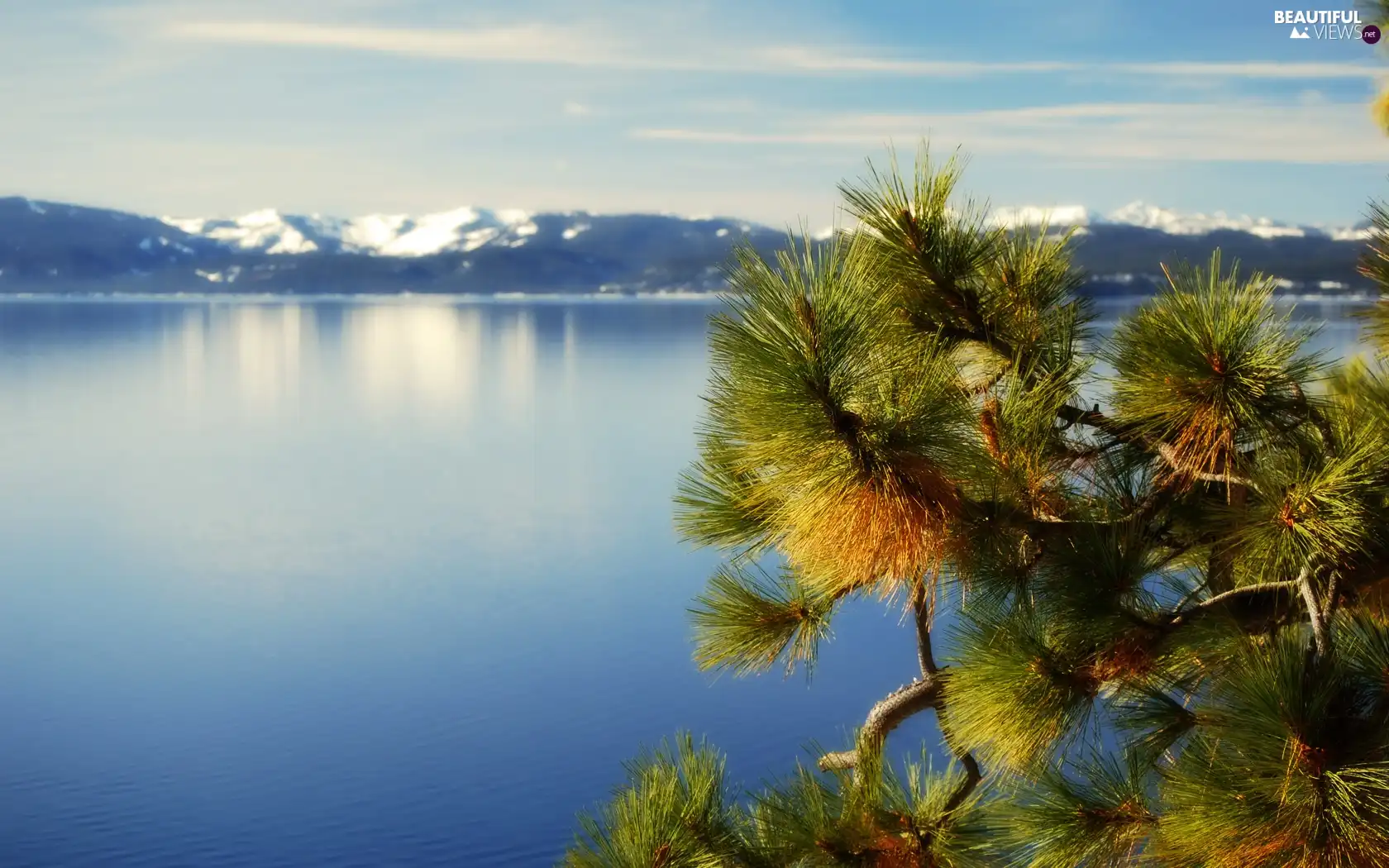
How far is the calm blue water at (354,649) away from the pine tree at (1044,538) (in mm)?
378

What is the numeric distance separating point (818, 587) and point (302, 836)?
8.98 metres

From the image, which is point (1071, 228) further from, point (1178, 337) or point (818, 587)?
point (818, 587)

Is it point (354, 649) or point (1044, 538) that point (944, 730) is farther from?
point (354, 649)

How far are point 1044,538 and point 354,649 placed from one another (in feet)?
40.2

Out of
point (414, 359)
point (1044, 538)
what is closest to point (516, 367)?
point (414, 359)

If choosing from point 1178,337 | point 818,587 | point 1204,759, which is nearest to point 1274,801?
point 1204,759

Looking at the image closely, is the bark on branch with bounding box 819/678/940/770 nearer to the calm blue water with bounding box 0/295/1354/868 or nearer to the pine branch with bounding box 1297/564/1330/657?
the calm blue water with bounding box 0/295/1354/868

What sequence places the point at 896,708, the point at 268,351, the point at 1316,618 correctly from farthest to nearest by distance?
the point at 268,351, the point at 896,708, the point at 1316,618

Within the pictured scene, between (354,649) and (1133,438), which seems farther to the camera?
(354,649)

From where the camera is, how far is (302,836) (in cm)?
1051

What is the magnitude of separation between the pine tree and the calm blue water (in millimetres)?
378

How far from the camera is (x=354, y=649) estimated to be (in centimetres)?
1380

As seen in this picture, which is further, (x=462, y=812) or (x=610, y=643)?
(x=610, y=643)

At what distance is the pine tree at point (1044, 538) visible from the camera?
202 cm
